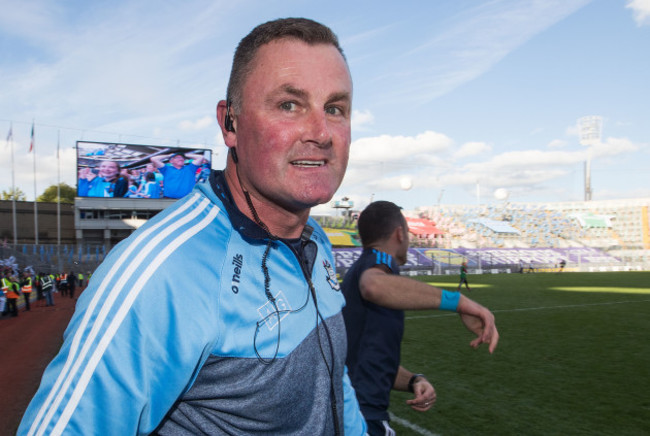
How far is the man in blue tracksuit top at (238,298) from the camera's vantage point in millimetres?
910

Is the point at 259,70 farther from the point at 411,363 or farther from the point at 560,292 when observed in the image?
the point at 560,292

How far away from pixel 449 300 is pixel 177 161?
147ft

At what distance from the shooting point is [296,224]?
4.75 feet

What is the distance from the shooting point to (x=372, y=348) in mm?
2766

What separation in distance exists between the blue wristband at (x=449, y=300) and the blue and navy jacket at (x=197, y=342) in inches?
40.0

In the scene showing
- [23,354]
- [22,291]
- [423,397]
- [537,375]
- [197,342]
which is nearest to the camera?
[197,342]

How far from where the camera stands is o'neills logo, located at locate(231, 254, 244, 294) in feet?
3.75

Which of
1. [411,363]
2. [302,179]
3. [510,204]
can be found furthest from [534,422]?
[510,204]

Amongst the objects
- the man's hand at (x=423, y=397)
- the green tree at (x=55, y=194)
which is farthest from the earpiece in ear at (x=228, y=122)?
the green tree at (x=55, y=194)

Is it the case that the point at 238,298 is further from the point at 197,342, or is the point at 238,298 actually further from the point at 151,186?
the point at 151,186

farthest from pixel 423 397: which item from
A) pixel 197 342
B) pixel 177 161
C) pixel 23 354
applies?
pixel 177 161

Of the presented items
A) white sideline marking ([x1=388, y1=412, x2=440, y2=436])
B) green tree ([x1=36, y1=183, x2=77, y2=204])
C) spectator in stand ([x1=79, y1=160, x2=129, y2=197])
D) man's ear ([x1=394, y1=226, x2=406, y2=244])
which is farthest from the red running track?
green tree ([x1=36, y1=183, x2=77, y2=204])

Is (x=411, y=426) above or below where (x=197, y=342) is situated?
below

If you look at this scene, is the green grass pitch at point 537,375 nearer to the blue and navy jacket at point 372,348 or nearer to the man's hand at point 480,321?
the blue and navy jacket at point 372,348
